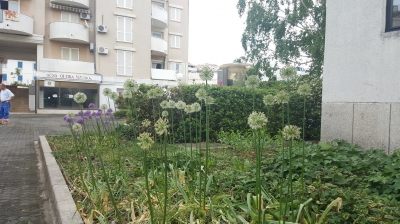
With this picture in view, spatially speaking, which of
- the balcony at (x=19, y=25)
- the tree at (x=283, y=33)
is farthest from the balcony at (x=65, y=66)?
the tree at (x=283, y=33)

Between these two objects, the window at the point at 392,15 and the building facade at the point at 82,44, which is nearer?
the window at the point at 392,15

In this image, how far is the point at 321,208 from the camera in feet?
7.89

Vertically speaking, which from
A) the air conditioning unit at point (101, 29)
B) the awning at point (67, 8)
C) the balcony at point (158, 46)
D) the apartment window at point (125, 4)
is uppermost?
the apartment window at point (125, 4)

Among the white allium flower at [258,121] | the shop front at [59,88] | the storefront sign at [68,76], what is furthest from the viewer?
the shop front at [59,88]

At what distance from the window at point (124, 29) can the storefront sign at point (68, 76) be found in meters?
4.58

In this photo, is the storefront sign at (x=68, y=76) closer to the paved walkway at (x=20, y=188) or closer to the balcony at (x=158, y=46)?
the balcony at (x=158, y=46)

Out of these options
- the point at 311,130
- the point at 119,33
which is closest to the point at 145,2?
the point at 119,33

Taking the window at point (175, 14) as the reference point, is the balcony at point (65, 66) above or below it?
below

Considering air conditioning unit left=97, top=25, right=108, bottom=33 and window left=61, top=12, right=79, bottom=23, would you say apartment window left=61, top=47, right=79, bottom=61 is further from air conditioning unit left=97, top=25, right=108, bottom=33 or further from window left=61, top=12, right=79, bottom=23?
air conditioning unit left=97, top=25, right=108, bottom=33

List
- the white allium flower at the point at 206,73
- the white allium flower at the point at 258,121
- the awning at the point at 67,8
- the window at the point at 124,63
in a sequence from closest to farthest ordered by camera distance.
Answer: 1. the white allium flower at the point at 258,121
2. the white allium flower at the point at 206,73
3. the awning at the point at 67,8
4. the window at the point at 124,63

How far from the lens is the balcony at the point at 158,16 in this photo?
29.7 metres

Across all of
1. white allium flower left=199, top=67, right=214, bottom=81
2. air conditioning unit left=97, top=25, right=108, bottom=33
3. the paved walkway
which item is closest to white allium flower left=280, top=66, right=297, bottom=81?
white allium flower left=199, top=67, right=214, bottom=81

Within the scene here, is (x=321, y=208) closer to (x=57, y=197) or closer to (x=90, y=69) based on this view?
(x=57, y=197)

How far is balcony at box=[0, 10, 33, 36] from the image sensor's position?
71.4 feet
